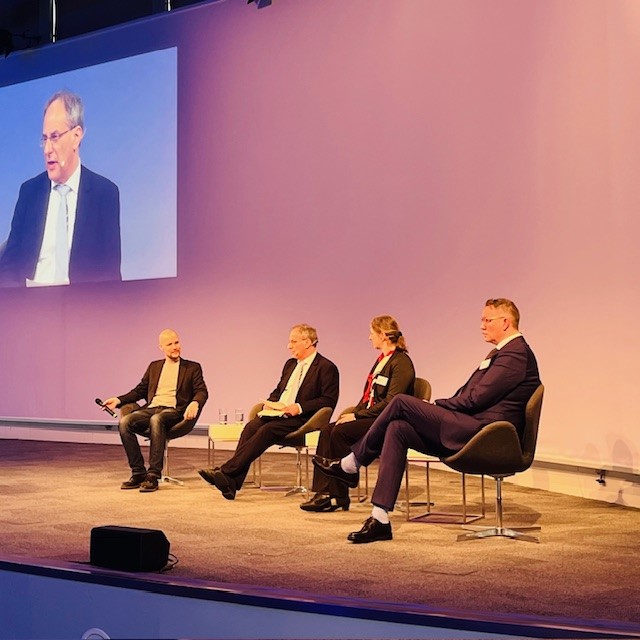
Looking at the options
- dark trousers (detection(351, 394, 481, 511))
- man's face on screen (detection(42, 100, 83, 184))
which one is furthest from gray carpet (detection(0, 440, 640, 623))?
man's face on screen (detection(42, 100, 83, 184))

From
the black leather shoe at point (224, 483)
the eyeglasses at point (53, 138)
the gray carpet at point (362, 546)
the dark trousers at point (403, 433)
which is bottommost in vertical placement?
the gray carpet at point (362, 546)

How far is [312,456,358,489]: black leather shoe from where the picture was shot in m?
5.64

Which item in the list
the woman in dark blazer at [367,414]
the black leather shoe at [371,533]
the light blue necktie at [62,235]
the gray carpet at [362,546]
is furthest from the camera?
the light blue necktie at [62,235]

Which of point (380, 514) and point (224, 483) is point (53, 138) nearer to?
point (224, 483)

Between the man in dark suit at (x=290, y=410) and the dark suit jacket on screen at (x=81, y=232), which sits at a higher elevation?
the dark suit jacket on screen at (x=81, y=232)

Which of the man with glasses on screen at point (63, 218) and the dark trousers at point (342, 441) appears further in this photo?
the man with glasses on screen at point (63, 218)

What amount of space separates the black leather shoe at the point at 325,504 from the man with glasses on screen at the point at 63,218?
4936 millimetres

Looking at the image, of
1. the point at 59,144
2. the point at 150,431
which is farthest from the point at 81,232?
the point at 150,431

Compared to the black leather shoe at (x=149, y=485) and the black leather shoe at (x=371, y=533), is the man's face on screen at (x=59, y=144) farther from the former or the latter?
the black leather shoe at (x=371, y=533)

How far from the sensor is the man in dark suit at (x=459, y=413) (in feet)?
16.0

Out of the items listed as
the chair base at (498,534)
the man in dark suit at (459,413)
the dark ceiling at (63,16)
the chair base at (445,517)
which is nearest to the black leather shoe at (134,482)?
the chair base at (445,517)

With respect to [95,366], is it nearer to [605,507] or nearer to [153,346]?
[153,346]

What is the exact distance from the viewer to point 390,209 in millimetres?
8328

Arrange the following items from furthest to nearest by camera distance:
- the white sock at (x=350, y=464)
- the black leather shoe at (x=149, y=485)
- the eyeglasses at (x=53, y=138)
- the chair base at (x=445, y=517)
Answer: the eyeglasses at (x=53, y=138)
the black leather shoe at (x=149, y=485)
the chair base at (x=445, y=517)
the white sock at (x=350, y=464)
